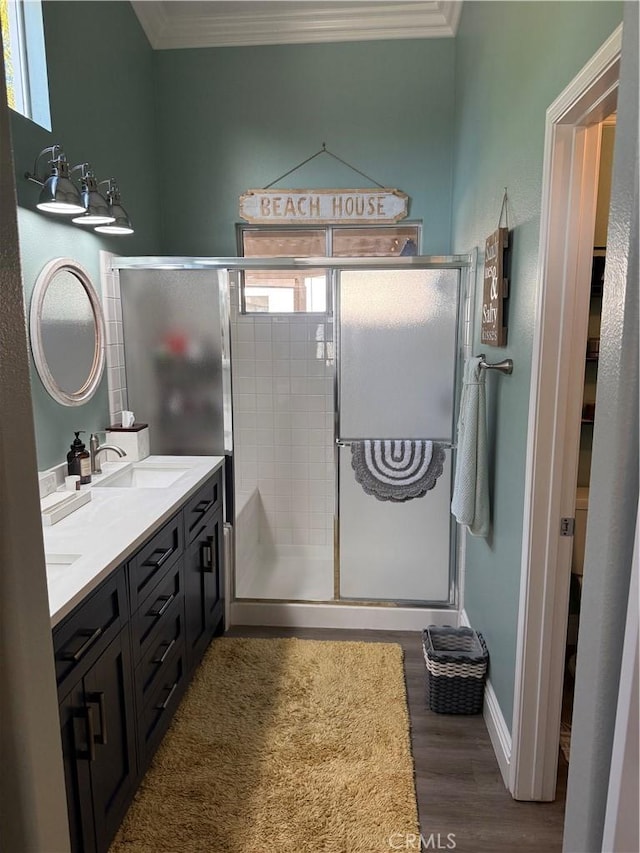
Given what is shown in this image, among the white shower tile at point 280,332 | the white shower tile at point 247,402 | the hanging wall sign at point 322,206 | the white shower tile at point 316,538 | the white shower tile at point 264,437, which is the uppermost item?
the hanging wall sign at point 322,206

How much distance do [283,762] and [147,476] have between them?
4.54 ft

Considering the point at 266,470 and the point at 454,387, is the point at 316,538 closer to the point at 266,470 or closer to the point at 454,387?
the point at 266,470

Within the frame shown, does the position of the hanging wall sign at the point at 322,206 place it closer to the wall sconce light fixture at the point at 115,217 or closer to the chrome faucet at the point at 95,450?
the wall sconce light fixture at the point at 115,217

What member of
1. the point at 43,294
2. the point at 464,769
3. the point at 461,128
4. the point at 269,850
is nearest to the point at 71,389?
the point at 43,294

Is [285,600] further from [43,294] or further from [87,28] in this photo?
[87,28]

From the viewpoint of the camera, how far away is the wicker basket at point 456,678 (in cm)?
232

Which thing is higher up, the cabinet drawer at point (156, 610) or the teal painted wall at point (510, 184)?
the teal painted wall at point (510, 184)

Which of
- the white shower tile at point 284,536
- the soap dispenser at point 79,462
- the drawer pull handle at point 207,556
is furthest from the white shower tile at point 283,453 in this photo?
the soap dispenser at point 79,462

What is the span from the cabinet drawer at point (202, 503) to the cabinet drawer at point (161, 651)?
288 millimetres

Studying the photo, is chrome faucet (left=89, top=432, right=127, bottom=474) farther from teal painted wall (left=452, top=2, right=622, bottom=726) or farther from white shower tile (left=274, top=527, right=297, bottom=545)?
teal painted wall (left=452, top=2, right=622, bottom=726)

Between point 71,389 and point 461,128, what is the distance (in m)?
2.36

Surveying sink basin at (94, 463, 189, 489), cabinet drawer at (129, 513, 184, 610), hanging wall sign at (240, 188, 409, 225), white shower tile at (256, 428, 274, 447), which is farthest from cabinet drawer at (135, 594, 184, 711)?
hanging wall sign at (240, 188, 409, 225)

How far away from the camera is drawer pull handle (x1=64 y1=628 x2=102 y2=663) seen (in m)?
1.43

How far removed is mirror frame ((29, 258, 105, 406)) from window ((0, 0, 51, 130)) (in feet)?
1.79
